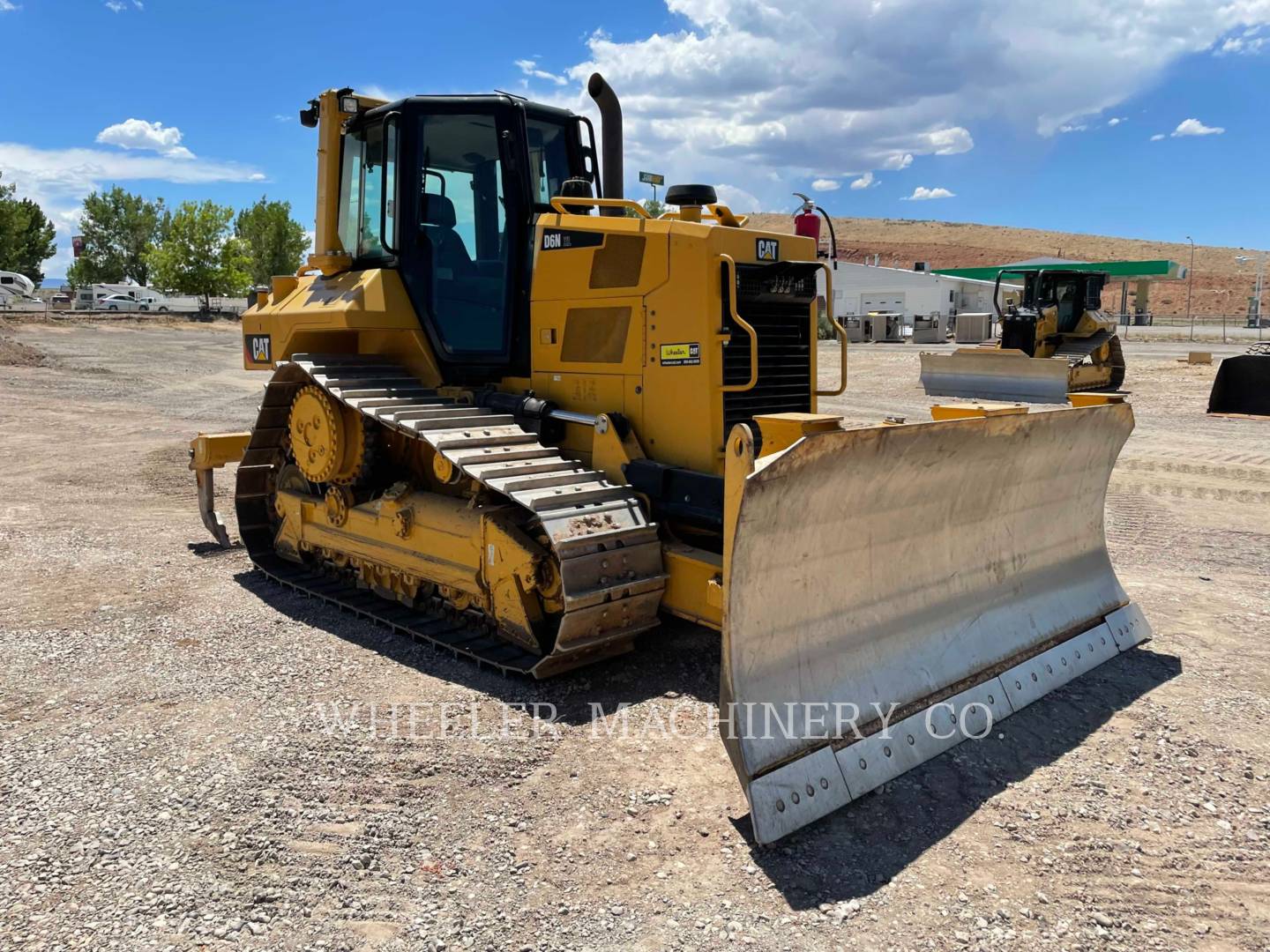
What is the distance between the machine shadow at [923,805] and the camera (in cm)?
332

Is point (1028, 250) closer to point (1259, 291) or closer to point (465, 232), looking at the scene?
point (1259, 291)

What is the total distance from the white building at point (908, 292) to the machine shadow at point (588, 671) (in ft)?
152

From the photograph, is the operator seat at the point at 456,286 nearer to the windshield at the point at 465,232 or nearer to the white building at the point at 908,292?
the windshield at the point at 465,232

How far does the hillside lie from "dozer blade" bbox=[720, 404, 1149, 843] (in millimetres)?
82060

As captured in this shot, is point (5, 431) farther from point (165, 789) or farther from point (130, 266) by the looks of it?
point (130, 266)

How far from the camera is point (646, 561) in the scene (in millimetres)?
4840

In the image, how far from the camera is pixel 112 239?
80312 mm

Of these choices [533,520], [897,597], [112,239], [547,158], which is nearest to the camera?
[897,597]

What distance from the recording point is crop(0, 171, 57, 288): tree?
197 ft

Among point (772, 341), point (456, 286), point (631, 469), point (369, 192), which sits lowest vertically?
point (631, 469)

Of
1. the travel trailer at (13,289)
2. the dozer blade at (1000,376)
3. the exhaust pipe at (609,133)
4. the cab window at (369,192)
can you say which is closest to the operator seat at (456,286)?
the cab window at (369,192)

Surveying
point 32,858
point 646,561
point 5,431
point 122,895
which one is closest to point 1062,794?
point 646,561

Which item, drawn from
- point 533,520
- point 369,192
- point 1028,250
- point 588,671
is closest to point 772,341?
point 533,520

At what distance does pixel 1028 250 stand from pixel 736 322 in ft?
343
